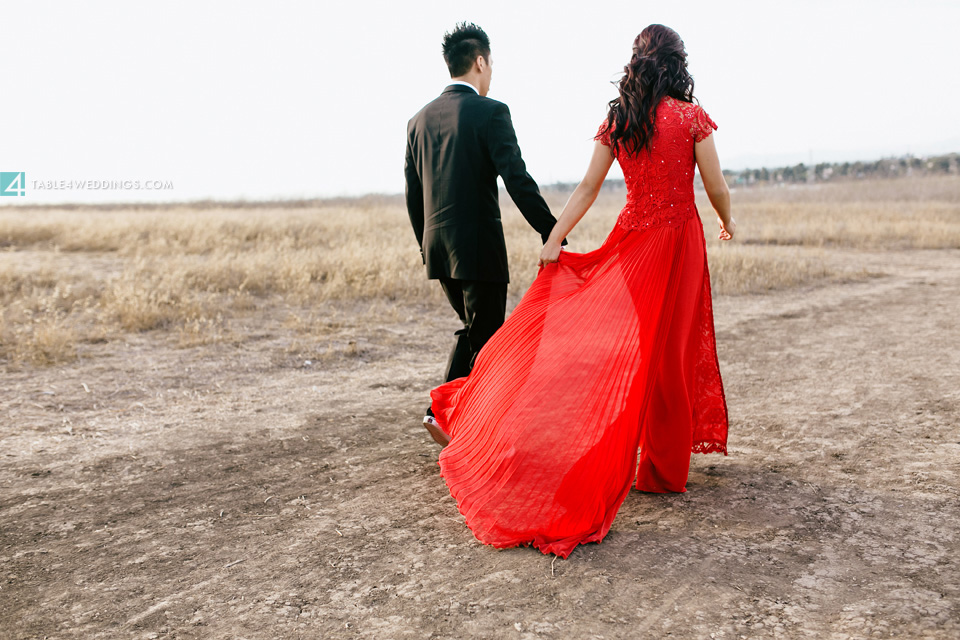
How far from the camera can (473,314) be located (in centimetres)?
390

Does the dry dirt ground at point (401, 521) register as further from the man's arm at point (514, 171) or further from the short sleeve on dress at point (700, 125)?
the short sleeve on dress at point (700, 125)

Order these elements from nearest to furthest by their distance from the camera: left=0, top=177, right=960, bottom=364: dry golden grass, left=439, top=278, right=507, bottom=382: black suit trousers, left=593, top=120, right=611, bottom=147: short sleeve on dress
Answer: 1. left=593, top=120, right=611, bottom=147: short sleeve on dress
2. left=439, top=278, right=507, bottom=382: black suit trousers
3. left=0, top=177, right=960, bottom=364: dry golden grass

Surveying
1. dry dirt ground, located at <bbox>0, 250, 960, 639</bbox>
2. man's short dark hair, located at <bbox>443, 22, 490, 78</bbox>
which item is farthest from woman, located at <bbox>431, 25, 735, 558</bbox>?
man's short dark hair, located at <bbox>443, 22, 490, 78</bbox>

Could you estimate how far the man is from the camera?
3.58m

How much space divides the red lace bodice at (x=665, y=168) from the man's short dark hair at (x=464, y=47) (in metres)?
0.85

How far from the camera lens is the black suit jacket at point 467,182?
11.7ft

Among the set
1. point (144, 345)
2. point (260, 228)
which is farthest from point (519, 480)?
point (260, 228)

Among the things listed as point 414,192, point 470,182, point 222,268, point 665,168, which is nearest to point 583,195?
point 665,168

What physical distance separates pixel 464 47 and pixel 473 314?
1359 millimetres

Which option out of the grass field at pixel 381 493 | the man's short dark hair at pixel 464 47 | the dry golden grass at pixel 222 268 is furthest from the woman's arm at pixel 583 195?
the dry golden grass at pixel 222 268

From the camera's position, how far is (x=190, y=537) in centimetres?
304

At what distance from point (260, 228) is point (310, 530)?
13637 mm

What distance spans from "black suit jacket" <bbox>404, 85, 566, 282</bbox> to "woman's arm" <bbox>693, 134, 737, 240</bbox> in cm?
74

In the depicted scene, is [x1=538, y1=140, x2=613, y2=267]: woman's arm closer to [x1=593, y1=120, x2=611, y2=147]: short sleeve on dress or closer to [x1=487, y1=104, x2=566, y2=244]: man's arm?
[x1=593, y1=120, x2=611, y2=147]: short sleeve on dress
